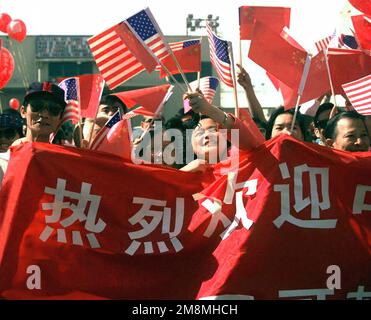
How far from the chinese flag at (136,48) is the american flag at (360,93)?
1328 mm

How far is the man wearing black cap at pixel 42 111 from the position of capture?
5246mm

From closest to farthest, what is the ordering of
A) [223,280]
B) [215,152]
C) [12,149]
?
[223,280], [12,149], [215,152]

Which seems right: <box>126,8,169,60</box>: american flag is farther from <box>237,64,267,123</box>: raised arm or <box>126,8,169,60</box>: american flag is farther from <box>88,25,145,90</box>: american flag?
<box>237,64,267,123</box>: raised arm

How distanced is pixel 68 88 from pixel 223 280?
7.83 feet

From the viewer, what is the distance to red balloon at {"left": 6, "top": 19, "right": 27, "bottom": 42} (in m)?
15.9

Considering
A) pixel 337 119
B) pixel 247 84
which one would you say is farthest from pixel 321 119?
pixel 337 119

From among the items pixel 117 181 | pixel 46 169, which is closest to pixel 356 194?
pixel 117 181

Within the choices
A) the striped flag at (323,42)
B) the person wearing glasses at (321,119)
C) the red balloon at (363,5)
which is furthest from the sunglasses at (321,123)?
the striped flag at (323,42)

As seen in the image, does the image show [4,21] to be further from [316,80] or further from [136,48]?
[136,48]

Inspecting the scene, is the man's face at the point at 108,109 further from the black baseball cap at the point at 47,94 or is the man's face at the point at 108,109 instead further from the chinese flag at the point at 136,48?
the black baseball cap at the point at 47,94

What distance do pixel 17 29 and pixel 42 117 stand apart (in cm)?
1114

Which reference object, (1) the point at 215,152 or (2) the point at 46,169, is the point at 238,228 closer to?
(1) the point at 215,152

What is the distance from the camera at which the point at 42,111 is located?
530 cm
